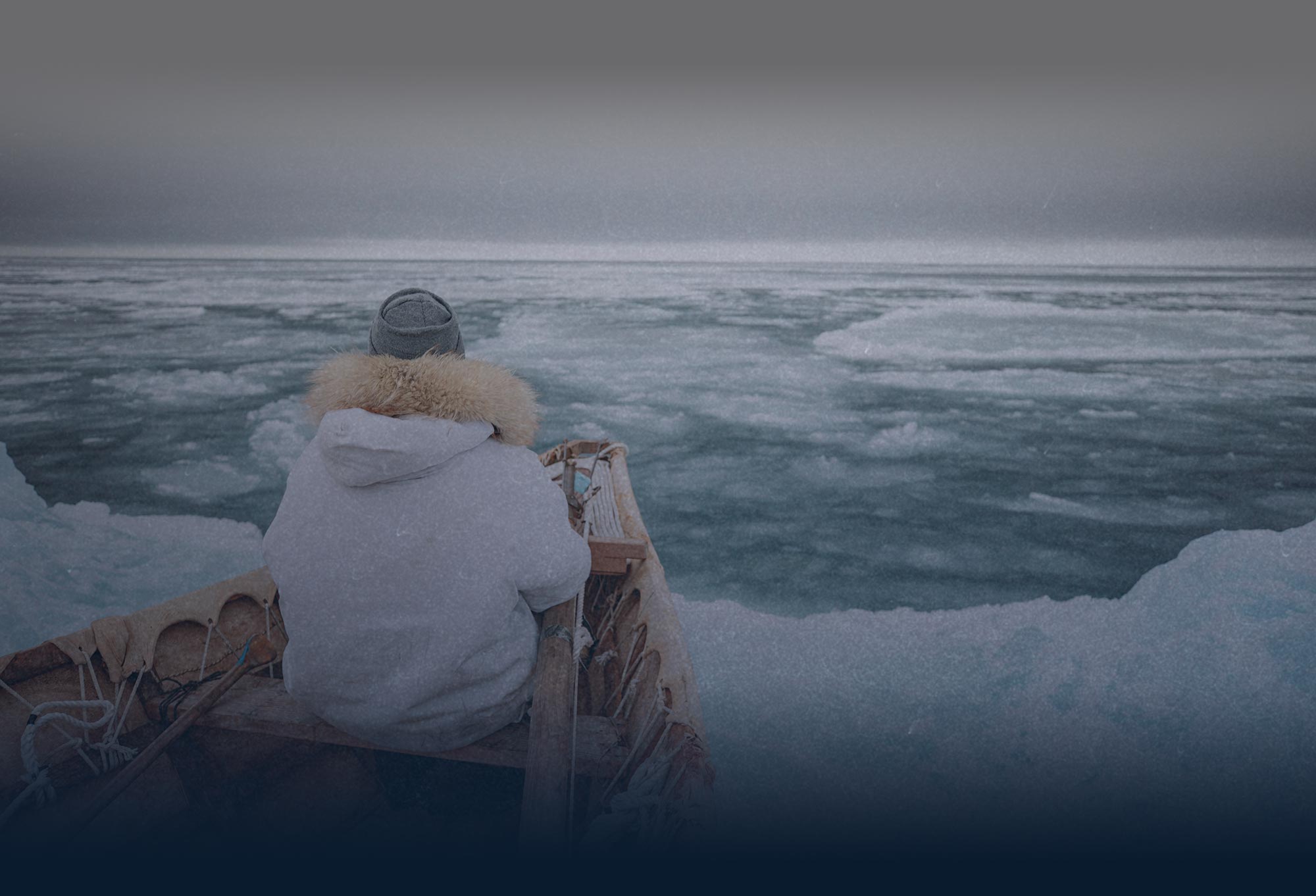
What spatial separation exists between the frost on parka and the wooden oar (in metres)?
0.37

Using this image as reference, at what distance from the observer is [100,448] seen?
5816 mm

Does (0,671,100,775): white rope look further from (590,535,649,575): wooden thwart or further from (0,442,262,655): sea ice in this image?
(0,442,262,655): sea ice

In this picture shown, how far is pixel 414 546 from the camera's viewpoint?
1196 mm

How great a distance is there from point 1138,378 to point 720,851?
9760 mm

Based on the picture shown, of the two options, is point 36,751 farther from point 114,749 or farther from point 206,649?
point 206,649

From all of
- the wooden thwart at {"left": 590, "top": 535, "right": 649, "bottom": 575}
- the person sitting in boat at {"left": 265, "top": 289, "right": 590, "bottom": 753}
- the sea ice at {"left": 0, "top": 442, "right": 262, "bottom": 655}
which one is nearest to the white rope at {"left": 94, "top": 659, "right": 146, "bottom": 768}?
the person sitting in boat at {"left": 265, "top": 289, "right": 590, "bottom": 753}

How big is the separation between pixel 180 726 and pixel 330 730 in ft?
1.28

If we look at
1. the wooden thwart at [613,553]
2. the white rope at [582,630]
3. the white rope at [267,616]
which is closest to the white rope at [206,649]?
the white rope at [267,616]

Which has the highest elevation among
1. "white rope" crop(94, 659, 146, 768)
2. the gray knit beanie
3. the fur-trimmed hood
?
the gray knit beanie

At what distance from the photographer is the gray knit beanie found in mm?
1367

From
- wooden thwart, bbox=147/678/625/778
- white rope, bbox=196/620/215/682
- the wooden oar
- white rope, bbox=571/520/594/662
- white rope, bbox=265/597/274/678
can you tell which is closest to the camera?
the wooden oar

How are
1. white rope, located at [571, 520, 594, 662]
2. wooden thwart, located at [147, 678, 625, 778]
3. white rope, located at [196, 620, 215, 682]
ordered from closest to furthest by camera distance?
1. wooden thwart, located at [147, 678, 625, 778]
2. white rope, located at [571, 520, 594, 662]
3. white rope, located at [196, 620, 215, 682]

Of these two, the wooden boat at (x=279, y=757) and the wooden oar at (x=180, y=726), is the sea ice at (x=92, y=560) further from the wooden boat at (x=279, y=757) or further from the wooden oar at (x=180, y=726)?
the wooden oar at (x=180, y=726)

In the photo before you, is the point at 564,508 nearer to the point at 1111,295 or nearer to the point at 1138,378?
the point at 1138,378
